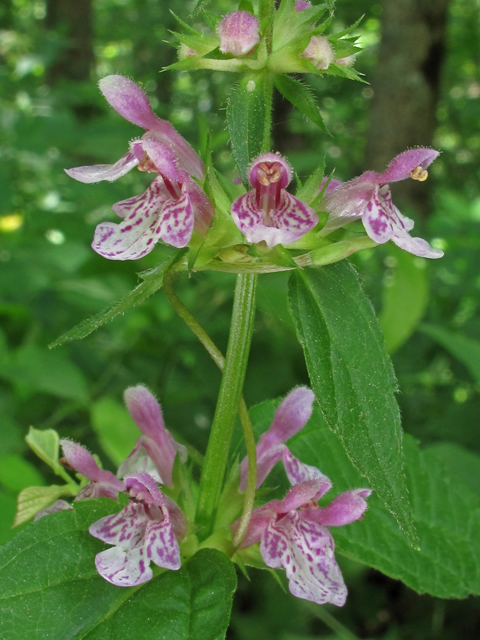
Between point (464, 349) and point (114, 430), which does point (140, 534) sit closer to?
point (114, 430)

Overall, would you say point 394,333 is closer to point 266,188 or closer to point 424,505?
point 424,505

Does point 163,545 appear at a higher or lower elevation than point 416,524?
higher

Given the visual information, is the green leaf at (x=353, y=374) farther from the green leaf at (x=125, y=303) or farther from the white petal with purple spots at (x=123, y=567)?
the white petal with purple spots at (x=123, y=567)

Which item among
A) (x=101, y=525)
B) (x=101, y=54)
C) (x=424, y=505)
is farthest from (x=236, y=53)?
(x=101, y=54)

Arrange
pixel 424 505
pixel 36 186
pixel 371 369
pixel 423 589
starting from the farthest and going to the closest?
pixel 36 186
pixel 424 505
pixel 423 589
pixel 371 369

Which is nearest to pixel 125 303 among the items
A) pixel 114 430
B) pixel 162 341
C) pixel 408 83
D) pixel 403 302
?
pixel 114 430

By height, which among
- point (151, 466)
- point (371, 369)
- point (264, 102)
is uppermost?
point (264, 102)

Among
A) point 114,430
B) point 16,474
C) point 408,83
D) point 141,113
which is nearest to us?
point 141,113
